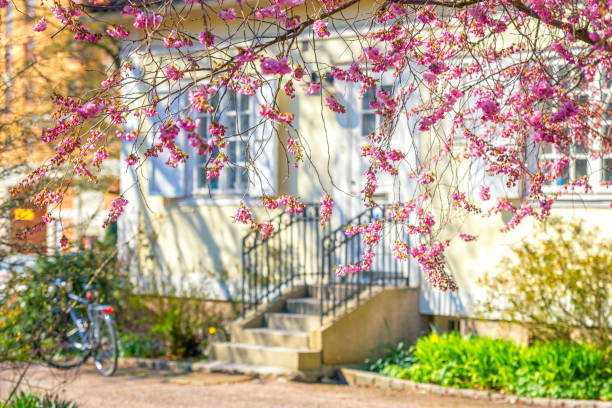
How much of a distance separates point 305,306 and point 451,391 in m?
2.84

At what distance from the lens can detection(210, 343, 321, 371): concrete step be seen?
1038 cm

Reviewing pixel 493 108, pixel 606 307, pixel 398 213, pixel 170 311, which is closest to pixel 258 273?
pixel 170 311

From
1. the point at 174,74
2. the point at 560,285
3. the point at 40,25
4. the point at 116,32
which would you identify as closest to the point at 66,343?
the point at 560,285

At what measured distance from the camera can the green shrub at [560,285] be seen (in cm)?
959

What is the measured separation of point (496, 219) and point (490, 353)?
6.64 feet

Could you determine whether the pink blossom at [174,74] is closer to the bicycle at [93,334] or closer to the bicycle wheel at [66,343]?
the bicycle wheel at [66,343]

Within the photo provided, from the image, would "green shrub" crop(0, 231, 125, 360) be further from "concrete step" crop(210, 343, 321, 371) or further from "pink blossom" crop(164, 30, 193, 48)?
"pink blossom" crop(164, 30, 193, 48)

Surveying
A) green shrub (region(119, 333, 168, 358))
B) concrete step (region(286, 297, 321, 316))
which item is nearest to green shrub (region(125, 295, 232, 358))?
green shrub (region(119, 333, 168, 358))

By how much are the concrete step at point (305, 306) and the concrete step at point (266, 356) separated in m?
0.86

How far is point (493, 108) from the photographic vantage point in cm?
498

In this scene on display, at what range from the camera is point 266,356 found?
10781mm

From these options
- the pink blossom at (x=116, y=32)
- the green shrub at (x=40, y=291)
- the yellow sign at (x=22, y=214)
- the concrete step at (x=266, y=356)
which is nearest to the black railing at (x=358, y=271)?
the concrete step at (x=266, y=356)

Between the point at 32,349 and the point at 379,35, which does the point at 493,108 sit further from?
the point at 32,349

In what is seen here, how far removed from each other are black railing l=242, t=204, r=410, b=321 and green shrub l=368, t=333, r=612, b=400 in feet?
4.75
